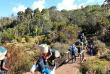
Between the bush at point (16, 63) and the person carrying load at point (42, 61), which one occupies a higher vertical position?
the person carrying load at point (42, 61)

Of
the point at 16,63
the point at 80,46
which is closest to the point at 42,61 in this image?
the point at 16,63

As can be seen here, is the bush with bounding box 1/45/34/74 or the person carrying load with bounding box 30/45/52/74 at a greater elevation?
the person carrying load with bounding box 30/45/52/74

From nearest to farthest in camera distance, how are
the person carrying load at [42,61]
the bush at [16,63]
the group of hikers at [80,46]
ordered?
the person carrying load at [42,61] < the bush at [16,63] < the group of hikers at [80,46]

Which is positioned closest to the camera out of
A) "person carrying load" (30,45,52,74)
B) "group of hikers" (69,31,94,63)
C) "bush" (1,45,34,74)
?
"person carrying load" (30,45,52,74)

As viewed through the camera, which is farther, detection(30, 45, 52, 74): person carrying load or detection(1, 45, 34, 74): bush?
detection(1, 45, 34, 74): bush

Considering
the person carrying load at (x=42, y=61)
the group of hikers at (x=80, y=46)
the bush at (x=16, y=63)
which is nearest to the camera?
the person carrying load at (x=42, y=61)

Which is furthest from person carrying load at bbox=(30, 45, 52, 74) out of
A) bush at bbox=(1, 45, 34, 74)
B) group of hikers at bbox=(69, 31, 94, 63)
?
group of hikers at bbox=(69, 31, 94, 63)

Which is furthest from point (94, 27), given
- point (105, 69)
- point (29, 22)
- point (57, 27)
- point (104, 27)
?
point (29, 22)

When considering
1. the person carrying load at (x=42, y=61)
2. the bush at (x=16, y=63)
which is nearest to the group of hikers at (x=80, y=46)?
the bush at (x=16, y=63)

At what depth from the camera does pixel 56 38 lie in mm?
17109

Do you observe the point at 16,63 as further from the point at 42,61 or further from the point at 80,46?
the point at 80,46

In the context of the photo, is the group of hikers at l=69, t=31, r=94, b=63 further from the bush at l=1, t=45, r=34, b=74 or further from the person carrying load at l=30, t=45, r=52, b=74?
the person carrying load at l=30, t=45, r=52, b=74

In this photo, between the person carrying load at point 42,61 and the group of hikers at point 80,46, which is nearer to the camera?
the person carrying load at point 42,61

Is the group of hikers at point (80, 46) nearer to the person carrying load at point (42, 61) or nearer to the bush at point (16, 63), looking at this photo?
the bush at point (16, 63)
